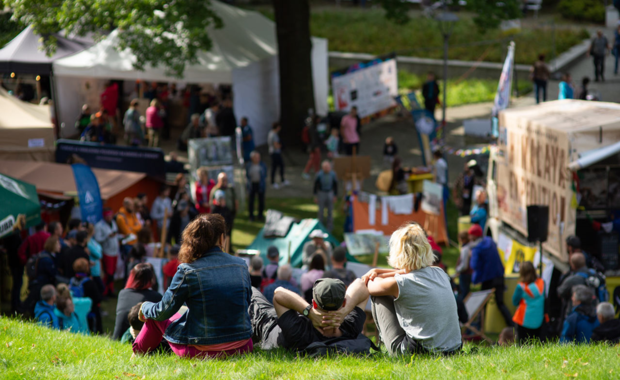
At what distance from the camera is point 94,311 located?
8875mm

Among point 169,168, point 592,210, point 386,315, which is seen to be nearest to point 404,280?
point 386,315

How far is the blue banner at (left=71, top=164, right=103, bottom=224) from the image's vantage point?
10922 millimetres

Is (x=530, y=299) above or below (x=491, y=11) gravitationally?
below

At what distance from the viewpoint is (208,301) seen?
15.6 ft

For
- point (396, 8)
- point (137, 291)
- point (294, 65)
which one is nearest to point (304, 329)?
point (137, 291)

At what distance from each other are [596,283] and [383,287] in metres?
5.04

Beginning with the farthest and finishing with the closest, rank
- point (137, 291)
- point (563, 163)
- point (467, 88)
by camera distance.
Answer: point (467, 88) < point (563, 163) < point (137, 291)

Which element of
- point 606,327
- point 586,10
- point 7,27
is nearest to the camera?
point 606,327

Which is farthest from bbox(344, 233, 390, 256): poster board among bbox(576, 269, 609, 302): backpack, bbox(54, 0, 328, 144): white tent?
bbox(54, 0, 328, 144): white tent

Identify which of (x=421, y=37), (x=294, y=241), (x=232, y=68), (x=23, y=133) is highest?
(x=421, y=37)

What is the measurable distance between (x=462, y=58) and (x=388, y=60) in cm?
Answer: 622

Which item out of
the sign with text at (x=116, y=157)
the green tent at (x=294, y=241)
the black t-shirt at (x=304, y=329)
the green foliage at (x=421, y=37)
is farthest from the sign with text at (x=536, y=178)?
the green foliage at (x=421, y=37)

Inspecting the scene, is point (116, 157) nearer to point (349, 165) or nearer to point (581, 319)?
point (349, 165)

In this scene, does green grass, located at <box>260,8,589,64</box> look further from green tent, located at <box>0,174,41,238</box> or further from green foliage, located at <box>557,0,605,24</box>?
green tent, located at <box>0,174,41,238</box>
